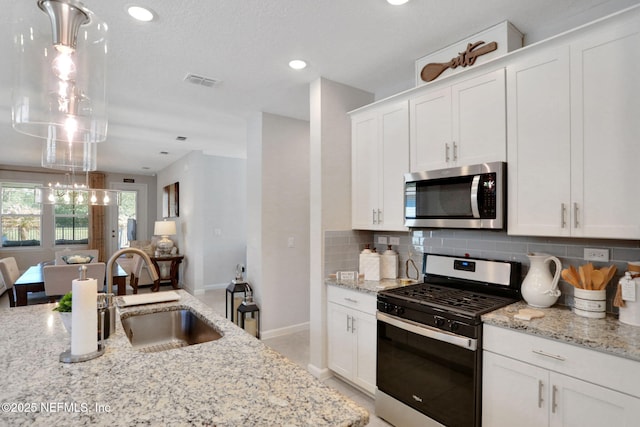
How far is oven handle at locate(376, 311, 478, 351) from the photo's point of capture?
1.82m

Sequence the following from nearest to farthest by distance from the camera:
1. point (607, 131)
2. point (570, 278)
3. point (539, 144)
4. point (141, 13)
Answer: point (607, 131)
point (570, 278)
point (539, 144)
point (141, 13)

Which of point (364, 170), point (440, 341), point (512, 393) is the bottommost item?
point (512, 393)

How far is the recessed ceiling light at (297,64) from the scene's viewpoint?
2676mm

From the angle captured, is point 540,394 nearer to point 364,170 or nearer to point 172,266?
point 364,170

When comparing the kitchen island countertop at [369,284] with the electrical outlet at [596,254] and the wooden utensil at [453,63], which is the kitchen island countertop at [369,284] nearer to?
the electrical outlet at [596,254]

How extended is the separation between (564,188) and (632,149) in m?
0.32

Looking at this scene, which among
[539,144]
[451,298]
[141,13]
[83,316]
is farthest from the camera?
[451,298]

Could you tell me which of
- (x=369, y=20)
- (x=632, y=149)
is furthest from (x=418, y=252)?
(x=369, y=20)

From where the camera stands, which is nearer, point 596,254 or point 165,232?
point 596,254

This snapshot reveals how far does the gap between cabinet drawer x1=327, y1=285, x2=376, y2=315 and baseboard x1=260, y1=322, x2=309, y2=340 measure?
1.34m

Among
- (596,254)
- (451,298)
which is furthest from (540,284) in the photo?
(451,298)

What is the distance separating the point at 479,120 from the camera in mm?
2186

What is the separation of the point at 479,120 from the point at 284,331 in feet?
10.0

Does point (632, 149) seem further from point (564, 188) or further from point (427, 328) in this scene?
point (427, 328)
